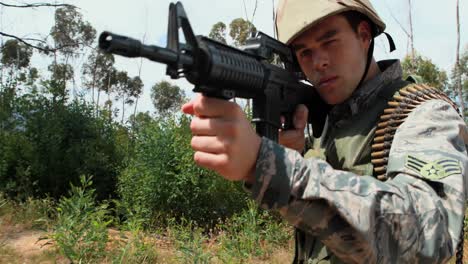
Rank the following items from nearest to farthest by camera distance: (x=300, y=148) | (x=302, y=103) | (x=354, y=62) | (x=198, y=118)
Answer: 1. (x=198, y=118)
2. (x=354, y=62)
3. (x=302, y=103)
4. (x=300, y=148)

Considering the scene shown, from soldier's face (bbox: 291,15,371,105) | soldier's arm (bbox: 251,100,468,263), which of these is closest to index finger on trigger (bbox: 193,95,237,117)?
soldier's arm (bbox: 251,100,468,263)

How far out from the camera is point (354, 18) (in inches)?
77.2

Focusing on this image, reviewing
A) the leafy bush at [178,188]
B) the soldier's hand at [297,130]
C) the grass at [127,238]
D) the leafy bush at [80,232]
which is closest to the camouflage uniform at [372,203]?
the soldier's hand at [297,130]

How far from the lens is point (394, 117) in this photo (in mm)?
1695

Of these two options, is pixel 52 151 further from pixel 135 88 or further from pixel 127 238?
pixel 135 88

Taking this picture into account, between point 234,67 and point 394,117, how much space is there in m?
0.67

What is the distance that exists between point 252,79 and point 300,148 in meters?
0.77

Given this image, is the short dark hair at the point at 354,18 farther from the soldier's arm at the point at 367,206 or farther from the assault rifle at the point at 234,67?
the soldier's arm at the point at 367,206

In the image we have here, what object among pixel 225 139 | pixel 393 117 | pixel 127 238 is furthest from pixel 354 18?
pixel 127 238

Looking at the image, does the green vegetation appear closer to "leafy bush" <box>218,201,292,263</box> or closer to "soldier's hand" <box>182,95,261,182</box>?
"leafy bush" <box>218,201,292,263</box>

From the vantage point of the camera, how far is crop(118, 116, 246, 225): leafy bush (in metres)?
8.02

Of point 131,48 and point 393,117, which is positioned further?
point 393,117

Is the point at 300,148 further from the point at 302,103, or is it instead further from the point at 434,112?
the point at 434,112

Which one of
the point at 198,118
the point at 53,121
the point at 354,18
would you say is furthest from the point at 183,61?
the point at 53,121
